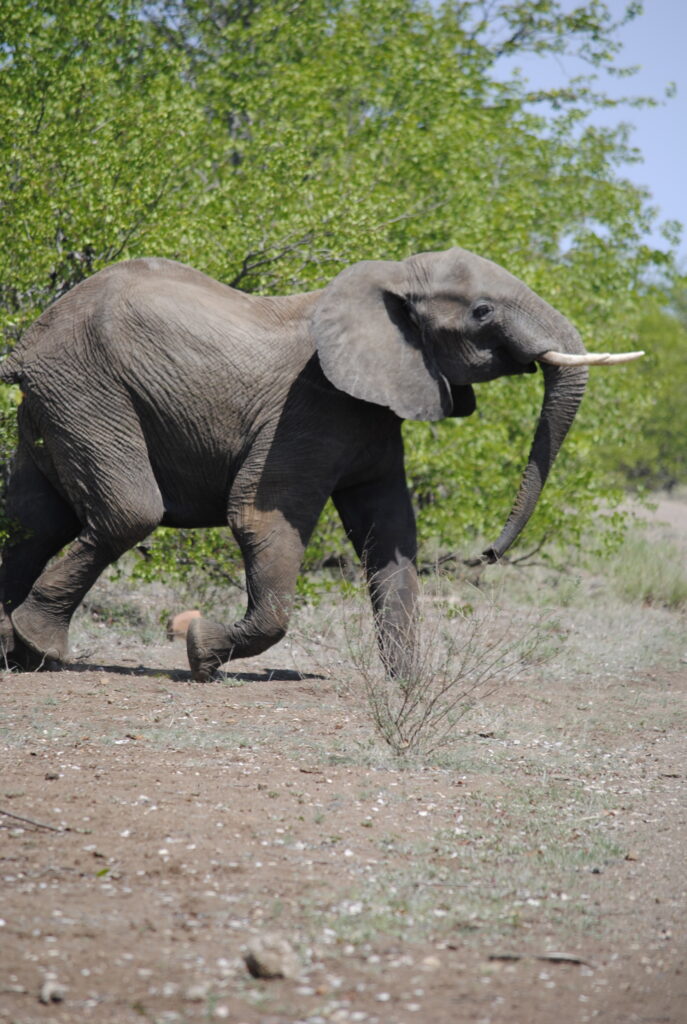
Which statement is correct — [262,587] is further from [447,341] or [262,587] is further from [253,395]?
[447,341]

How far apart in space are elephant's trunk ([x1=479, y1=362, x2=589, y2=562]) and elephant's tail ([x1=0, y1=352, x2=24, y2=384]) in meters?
3.13

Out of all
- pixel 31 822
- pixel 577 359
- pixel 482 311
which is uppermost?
pixel 482 311

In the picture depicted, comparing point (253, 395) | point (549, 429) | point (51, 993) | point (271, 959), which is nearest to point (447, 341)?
point (549, 429)

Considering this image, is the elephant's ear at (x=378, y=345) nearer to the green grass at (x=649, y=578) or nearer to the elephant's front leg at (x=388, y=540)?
the elephant's front leg at (x=388, y=540)

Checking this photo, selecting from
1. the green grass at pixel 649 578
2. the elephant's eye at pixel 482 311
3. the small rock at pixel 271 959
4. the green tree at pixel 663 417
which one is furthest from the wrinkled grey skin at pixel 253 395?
the green tree at pixel 663 417

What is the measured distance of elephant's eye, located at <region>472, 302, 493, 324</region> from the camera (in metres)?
7.79

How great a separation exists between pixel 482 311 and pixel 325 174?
662 cm

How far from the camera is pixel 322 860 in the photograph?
500 cm

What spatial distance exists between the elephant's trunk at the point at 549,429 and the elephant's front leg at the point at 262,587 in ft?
4.02

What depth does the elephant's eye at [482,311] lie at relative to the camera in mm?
7785

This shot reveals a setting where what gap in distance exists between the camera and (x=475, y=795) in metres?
6.12

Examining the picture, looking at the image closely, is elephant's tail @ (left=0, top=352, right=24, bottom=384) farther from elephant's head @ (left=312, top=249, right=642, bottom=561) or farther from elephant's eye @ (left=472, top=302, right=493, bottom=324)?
elephant's eye @ (left=472, top=302, right=493, bottom=324)

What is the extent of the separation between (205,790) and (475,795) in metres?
1.29

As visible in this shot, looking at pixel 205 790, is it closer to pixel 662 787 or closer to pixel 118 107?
pixel 662 787
